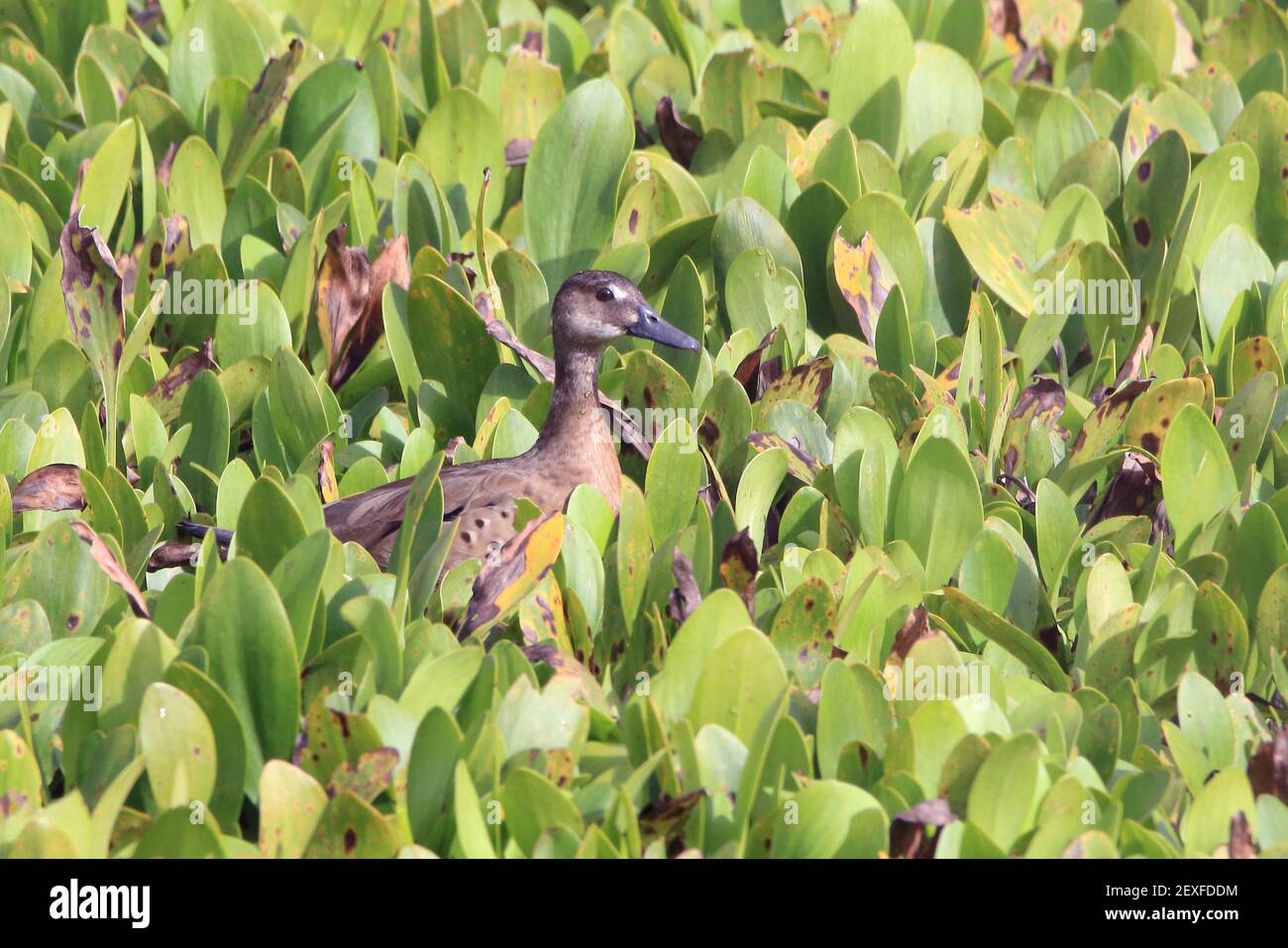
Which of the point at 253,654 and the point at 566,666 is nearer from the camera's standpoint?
the point at 253,654

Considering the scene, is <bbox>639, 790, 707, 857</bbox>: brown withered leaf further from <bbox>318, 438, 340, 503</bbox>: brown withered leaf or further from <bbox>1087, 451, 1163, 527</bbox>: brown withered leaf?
<bbox>1087, 451, 1163, 527</bbox>: brown withered leaf

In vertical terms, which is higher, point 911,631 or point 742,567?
point 742,567

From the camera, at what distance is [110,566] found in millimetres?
3943

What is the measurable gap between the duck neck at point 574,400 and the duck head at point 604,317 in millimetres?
37

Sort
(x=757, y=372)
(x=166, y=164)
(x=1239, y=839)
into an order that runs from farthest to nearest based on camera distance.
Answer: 1. (x=166, y=164)
2. (x=757, y=372)
3. (x=1239, y=839)

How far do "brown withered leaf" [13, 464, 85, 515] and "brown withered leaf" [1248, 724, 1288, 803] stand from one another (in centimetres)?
297

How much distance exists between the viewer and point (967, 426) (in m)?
5.29

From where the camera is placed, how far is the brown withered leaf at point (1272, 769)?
3664 millimetres


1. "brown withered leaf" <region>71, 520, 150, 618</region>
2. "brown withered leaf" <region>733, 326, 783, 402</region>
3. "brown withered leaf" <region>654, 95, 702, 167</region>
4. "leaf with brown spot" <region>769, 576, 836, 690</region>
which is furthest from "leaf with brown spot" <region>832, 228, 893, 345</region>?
"brown withered leaf" <region>71, 520, 150, 618</region>

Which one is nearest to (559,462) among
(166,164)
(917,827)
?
(917,827)

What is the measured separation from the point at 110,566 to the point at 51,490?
0.83 metres

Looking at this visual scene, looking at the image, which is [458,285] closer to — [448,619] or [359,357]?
[359,357]

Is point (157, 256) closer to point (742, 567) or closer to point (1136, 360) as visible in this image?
point (742, 567)

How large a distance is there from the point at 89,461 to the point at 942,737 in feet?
8.58
